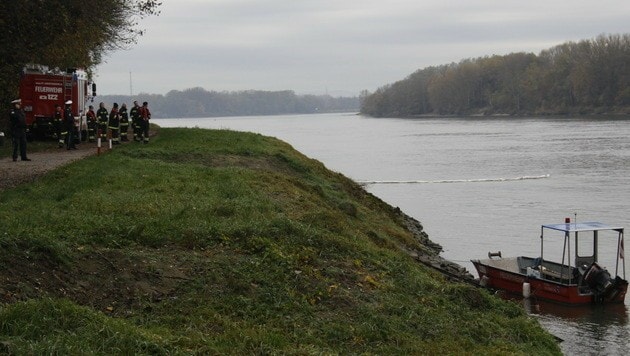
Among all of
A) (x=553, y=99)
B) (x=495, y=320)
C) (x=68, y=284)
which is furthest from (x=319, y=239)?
(x=553, y=99)

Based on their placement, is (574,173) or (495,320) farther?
(574,173)

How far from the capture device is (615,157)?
59312 millimetres

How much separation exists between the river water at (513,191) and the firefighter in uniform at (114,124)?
463 inches

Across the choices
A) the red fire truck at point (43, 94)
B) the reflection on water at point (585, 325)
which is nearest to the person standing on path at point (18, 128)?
the red fire truck at point (43, 94)

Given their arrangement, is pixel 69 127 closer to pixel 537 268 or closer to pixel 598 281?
pixel 537 268

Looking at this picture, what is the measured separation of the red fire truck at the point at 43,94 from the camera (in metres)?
32.0

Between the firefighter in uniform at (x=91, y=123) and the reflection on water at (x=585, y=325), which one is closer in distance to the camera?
the reflection on water at (x=585, y=325)

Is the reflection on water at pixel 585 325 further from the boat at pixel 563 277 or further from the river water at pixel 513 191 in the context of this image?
the boat at pixel 563 277

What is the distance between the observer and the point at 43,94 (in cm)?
3222

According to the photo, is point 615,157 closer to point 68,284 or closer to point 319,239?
point 319,239

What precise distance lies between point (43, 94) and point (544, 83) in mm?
135184

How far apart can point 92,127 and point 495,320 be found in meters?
22.5

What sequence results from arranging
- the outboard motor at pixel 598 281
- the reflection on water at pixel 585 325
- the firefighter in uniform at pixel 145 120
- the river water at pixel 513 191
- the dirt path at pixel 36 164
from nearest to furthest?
the reflection on water at pixel 585 325
the river water at pixel 513 191
the dirt path at pixel 36 164
the outboard motor at pixel 598 281
the firefighter in uniform at pixel 145 120

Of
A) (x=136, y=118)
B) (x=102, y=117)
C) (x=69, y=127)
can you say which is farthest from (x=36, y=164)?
(x=102, y=117)
